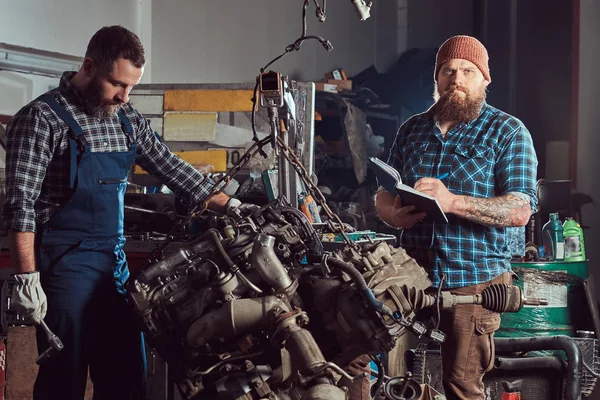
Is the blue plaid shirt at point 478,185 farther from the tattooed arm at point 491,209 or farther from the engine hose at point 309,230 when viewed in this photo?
the engine hose at point 309,230

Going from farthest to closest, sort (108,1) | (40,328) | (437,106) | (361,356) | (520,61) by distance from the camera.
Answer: (520,61), (108,1), (437,106), (40,328), (361,356)

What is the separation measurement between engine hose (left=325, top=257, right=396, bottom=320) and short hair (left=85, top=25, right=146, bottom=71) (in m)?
1.02

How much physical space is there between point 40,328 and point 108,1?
12.7 ft

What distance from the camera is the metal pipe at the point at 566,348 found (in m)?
3.27

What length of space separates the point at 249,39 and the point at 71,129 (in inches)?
192

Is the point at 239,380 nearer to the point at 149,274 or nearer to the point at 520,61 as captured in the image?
the point at 149,274

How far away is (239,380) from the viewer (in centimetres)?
207

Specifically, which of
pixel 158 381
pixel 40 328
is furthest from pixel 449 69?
pixel 158 381

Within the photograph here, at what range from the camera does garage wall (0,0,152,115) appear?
4723mm

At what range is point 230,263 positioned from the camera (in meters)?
2.15

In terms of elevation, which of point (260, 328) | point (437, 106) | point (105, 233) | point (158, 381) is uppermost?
point (437, 106)

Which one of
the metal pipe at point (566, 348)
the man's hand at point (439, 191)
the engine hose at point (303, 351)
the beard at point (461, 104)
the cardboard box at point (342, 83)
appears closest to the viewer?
the engine hose at point (303, 351)

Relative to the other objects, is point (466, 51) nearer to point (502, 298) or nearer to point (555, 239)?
point (502, 298)

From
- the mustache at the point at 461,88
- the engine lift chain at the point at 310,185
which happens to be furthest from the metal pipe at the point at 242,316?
the mustache at the point at 461,88
